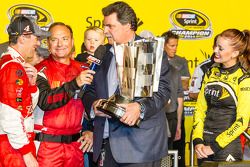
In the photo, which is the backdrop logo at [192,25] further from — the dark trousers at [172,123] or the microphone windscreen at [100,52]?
the microphone windscreen at [100,52]

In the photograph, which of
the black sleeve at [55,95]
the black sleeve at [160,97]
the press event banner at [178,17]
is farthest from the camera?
the press event banner at [178,17]

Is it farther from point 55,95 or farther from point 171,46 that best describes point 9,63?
point 171,46

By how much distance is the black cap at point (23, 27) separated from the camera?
4027 millimetres

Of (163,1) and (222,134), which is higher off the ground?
(163,1)

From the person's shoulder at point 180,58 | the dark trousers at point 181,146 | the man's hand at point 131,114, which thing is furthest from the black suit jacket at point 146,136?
the person's shoulder at point 180,58

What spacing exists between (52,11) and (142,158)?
12.2 feet

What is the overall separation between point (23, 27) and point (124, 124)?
939 mm

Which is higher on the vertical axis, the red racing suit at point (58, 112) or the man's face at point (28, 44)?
the man's face at point (28, 44)

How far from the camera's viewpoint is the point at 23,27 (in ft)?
13.3

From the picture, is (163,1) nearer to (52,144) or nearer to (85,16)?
(85,16)

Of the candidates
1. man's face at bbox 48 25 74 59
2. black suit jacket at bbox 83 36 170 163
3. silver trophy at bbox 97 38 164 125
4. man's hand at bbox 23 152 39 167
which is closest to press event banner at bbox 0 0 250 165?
man's face at bbox 48 25 74 59

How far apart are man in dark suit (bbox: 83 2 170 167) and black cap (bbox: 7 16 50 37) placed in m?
0.49

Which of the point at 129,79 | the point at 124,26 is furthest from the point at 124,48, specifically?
the point at 124,26

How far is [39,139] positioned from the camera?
427 centimetres
